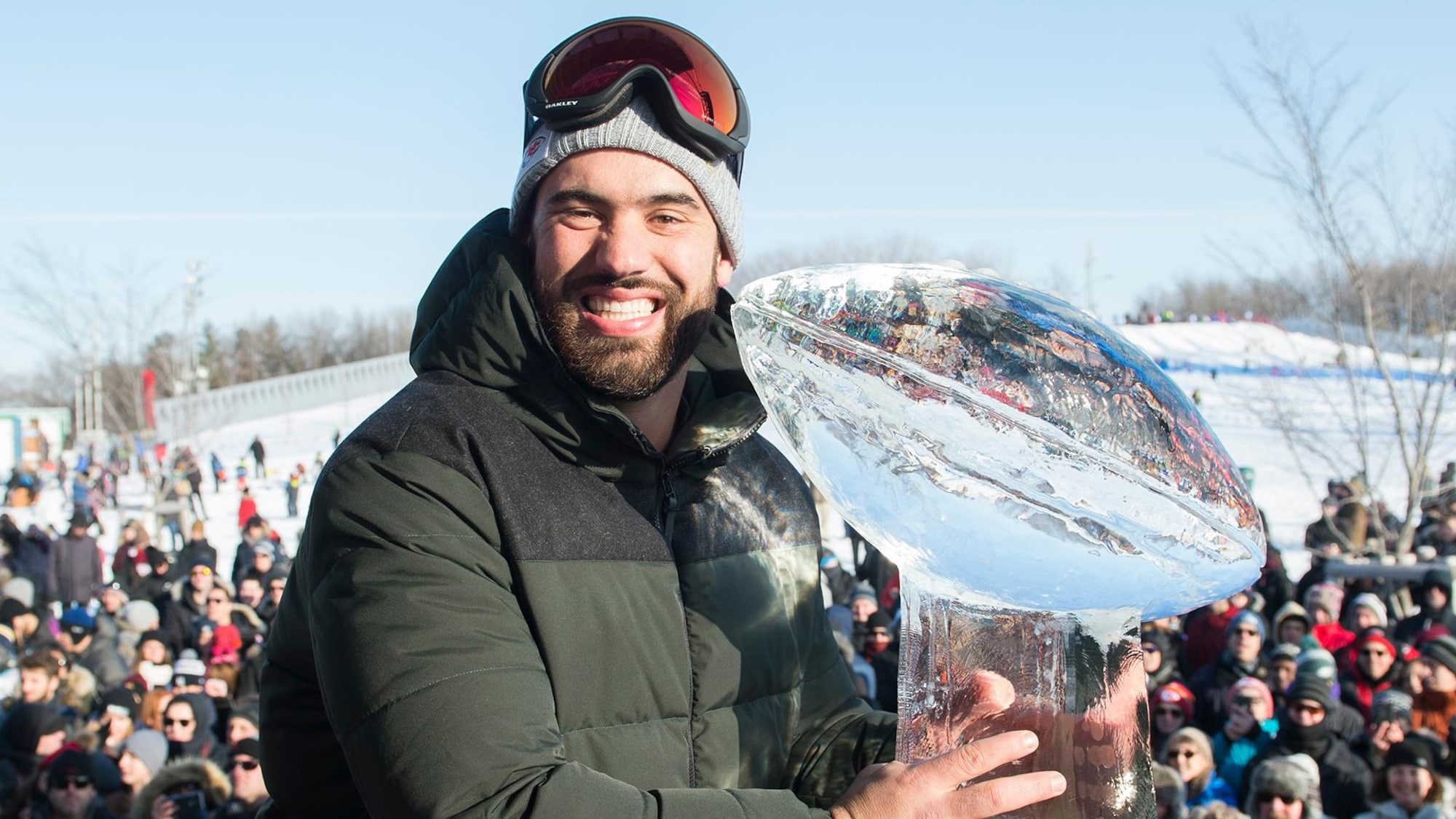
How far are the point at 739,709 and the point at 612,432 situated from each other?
425 millimetres

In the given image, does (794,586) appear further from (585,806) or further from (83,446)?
(83,446)

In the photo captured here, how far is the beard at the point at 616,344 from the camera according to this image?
1.76 m

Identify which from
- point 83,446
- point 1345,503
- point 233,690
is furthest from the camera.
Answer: point 83,446

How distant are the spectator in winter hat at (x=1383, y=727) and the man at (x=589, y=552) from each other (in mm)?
4506

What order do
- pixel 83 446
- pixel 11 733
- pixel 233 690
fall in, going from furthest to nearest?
pixel 83 446 < pixel 233 690 < pixel 11 733

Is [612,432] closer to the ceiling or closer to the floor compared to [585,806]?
closer to the ceiling

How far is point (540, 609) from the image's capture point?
5.09 feet

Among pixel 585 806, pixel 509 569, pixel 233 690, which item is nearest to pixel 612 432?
pixel 509 569

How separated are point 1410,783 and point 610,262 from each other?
14.7ft

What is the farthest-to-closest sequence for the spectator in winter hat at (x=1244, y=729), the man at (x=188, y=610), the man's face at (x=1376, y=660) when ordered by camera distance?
the man at (x=188, y=610) → the man's face at (x=1376, y=660) → the spectator in winter hat at (x=1244, y=729)

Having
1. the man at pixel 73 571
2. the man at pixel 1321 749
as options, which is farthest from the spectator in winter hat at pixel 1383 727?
the man at pixel 73 571

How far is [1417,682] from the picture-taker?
19.7 ft

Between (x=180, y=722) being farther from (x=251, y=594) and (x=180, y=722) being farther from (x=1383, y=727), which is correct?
(x=1383, y=727)

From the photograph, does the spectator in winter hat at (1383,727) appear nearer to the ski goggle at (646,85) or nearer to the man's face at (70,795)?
the ski goggle at (646,85)
